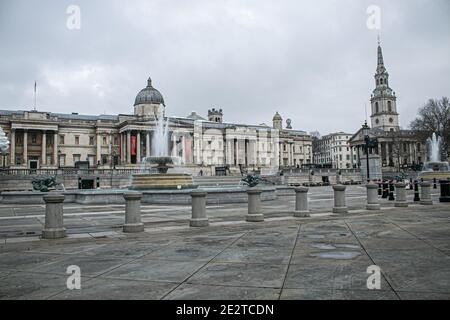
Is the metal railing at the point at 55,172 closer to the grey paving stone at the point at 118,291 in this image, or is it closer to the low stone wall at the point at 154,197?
the low stone wall at the point at 154,197

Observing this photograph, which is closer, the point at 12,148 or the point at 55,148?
the point at 12,148

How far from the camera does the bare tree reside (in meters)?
77.1

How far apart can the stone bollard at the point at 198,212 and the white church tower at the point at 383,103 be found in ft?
460

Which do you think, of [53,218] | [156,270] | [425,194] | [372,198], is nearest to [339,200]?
[372,198]

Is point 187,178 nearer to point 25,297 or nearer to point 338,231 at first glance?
point 338,231

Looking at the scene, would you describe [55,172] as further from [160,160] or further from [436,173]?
[436,173]

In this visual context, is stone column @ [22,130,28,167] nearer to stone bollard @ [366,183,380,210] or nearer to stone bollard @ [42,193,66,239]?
stone bollard @ [42,193,66,239]

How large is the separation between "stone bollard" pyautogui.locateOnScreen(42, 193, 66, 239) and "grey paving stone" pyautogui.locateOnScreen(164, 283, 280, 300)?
21.2 feet

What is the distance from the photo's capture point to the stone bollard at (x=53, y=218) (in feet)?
33.2

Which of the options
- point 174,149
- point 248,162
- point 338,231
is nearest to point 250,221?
point 338,231

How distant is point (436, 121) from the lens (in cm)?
8069

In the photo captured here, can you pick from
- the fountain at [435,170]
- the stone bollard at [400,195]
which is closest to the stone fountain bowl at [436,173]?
the fountain at [435,170]

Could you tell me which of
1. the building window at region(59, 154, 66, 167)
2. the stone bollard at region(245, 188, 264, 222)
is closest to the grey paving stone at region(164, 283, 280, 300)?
the stone bollard at region(245, 188, 264, 222)

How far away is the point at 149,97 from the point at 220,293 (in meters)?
97.7
